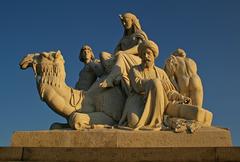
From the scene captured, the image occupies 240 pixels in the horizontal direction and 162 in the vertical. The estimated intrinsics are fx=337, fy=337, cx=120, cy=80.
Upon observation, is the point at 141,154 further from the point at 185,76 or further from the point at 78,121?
the point at 185,76

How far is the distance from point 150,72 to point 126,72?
0.73 metres

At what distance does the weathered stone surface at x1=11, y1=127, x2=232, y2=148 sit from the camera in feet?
20.5

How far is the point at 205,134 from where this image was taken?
6293mm

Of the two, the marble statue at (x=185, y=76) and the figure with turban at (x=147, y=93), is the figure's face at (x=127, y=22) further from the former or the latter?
the figure with turban at (x=147, y=93)

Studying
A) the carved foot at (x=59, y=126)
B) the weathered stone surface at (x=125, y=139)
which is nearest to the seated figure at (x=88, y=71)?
the carved foot at (x=59, y=126)

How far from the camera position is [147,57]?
7297 mm

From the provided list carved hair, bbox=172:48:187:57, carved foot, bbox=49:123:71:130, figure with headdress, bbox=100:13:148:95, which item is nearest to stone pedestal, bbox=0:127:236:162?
carved foot, bbox=49:123:71:130

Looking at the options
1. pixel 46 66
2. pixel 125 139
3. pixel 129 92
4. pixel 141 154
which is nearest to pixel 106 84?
pixel 129 92

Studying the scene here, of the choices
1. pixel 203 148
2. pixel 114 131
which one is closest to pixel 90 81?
pixel 114 131

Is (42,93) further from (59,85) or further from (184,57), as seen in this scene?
(184,57)

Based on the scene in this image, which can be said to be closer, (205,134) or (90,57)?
(205,134)

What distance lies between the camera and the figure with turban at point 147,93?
6.71 m

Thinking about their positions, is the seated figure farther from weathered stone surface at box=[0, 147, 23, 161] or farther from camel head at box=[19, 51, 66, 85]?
weathered stone surface at box=[0, 147, 23, 161]

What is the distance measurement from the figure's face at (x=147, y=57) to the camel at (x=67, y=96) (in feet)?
2.97
